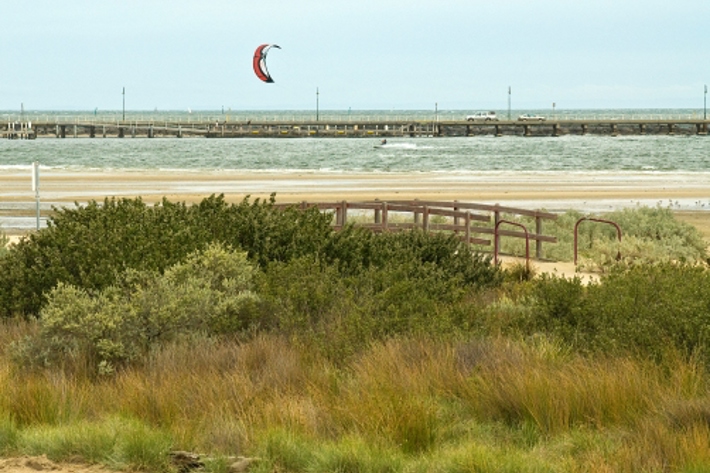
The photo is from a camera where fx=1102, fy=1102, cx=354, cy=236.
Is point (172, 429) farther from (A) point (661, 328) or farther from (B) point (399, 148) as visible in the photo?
(B) point (399, 148)

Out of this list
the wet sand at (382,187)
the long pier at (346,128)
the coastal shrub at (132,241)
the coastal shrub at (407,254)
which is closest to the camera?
the coastal shrub at (132,241)

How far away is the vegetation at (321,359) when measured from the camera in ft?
23.9

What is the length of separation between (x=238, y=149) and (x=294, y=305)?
92.3m

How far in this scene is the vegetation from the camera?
7297 mm

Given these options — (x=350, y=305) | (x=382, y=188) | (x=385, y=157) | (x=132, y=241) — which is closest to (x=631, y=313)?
(x=350, y=305)

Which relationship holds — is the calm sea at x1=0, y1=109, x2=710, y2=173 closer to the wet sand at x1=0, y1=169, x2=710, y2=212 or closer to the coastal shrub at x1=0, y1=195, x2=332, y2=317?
the wet sand at x1=0, y1=169, x2=710, y2=212

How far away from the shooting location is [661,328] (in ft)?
30.1

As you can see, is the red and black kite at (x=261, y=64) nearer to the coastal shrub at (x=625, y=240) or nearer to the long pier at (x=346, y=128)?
the long pier at (x=346, y=128)

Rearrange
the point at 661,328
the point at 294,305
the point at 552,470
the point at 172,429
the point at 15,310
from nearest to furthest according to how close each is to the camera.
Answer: the point at 552,470
the point at 172,429
the point at 661,328
the point at 294,305
the point at 15,310

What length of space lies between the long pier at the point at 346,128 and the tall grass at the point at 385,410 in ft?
420

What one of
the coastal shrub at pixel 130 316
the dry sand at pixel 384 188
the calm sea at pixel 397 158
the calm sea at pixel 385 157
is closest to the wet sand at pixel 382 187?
the dry sand at pixel 384 188

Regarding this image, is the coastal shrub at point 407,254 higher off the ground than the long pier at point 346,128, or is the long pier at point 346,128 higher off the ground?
the long pier at point 346,128

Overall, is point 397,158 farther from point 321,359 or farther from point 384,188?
point 321,359

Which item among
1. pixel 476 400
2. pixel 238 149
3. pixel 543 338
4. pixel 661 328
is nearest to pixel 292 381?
pixel 476 400
